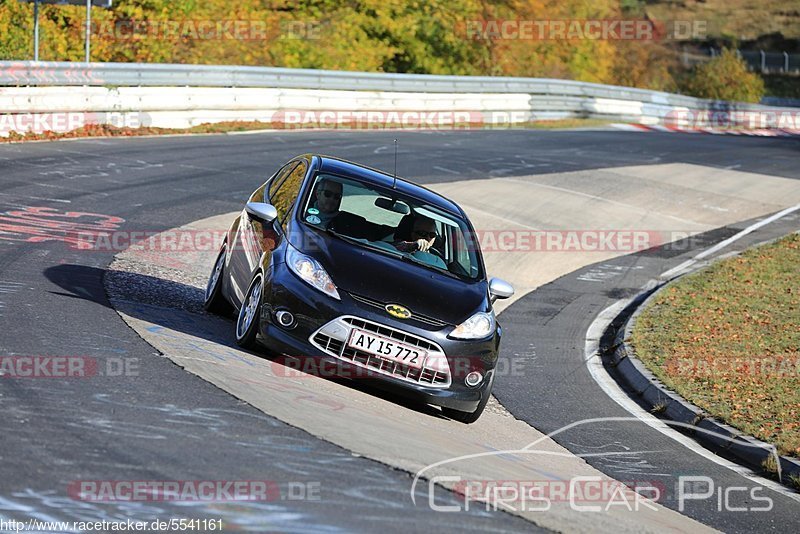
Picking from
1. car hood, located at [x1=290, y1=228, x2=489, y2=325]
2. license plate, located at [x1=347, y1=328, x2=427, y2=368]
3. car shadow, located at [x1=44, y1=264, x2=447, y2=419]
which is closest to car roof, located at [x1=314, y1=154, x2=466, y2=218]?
car hood, located at [x1=290, y1=228, x2=489, y2=325]

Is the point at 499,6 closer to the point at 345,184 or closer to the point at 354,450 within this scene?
the point at 345,184

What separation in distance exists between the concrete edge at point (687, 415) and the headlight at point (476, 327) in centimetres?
218

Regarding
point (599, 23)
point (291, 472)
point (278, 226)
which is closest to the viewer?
point (291, 472)

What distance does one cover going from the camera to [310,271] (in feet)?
27.2

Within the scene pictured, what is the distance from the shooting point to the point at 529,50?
51.1 metres

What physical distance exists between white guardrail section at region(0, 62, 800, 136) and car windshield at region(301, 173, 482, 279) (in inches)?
490

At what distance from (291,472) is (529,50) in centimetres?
4687

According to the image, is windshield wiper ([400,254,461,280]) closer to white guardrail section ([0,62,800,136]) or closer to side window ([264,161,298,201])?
side window ([264,161,298,201])

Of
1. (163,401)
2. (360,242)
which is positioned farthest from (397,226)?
(163,401)

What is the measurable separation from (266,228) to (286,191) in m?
0.70

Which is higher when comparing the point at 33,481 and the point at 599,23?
the point at 599,23

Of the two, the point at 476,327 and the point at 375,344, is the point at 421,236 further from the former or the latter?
the point at 375,344

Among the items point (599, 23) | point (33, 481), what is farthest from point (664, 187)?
point (599, 23)

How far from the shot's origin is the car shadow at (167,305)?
8.48 metres
